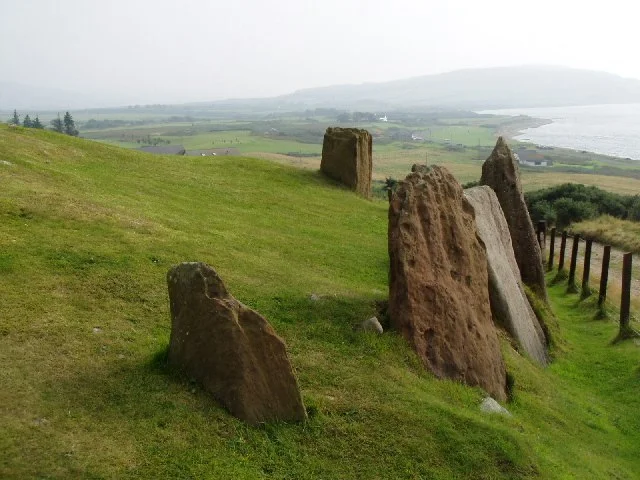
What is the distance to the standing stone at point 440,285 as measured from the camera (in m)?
A: 13.0

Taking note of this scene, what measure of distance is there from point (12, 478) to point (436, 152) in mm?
142230

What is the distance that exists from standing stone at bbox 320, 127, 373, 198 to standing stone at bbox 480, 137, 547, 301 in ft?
50.3

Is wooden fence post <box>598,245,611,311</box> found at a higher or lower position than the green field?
higher

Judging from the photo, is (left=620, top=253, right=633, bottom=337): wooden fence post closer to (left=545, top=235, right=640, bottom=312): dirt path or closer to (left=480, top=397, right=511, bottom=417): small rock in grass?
(left=545, top=235, right=640, bottom=312): dirt path

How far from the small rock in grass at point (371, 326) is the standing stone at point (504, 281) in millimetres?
4588

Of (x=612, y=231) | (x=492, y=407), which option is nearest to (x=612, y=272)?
(x=612, y=231)

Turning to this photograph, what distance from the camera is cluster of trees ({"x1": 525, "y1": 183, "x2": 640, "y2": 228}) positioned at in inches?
1940

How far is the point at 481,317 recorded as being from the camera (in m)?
14.4

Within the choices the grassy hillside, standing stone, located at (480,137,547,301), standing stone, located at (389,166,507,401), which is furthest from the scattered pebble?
standing stone, located at (480,137,547,301)

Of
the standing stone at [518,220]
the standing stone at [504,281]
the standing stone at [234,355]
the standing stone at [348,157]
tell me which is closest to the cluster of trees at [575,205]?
the standing stone at [348,157]

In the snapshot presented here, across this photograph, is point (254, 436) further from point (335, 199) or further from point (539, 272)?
point (335, 199)

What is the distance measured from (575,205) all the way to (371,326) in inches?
1614

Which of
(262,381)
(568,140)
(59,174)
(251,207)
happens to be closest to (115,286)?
(262,381)

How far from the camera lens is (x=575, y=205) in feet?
163
